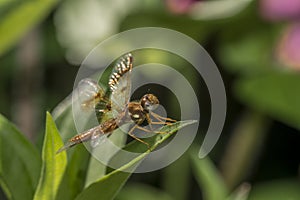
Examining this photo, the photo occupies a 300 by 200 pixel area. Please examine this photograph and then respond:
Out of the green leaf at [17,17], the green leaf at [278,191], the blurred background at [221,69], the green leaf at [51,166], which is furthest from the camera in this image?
the blurred background at [221,69]

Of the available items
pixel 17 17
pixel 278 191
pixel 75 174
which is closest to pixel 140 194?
pixel 278 191

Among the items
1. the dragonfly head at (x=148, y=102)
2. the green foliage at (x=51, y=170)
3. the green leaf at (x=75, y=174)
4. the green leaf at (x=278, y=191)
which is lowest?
the green leaf at (x=278, y=191)

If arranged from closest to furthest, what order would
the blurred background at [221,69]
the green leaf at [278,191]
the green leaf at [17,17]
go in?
the green leaf at [17,17]
the green leaf at [278,191]
the blurred background at [221,69]

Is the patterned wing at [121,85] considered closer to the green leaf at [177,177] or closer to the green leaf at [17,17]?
the green leaf at [17,17]

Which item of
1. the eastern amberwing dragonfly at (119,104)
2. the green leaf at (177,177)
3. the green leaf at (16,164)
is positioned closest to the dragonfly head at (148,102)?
the eastern amberwing dragonfly at (119,104)

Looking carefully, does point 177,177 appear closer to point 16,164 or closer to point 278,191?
point 278,191

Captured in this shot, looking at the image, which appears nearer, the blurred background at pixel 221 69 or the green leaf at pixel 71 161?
the green leaf at pixel 71 161

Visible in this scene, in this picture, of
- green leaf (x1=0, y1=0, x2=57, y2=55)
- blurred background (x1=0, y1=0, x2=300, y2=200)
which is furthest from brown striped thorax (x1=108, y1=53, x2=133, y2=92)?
blurred background (x1=0, y1=0, x2=300, y2=200)

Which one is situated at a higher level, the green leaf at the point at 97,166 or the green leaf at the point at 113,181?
the green leaf at the point at 113,181

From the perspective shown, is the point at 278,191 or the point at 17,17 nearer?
the point at 17,17
